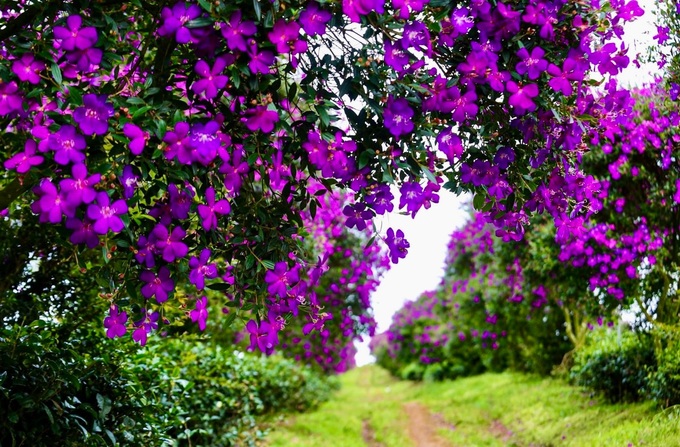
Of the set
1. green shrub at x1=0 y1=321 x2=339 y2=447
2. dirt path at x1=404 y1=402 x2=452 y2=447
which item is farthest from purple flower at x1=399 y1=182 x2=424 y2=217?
dirt path at x1=404 y1=402 x2=452 y2=447

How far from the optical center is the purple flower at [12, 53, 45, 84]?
8.43 ft

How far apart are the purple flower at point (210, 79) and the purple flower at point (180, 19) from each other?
0.44ft

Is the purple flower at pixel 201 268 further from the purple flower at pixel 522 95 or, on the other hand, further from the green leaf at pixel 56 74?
the purple flower at pixel 522 95

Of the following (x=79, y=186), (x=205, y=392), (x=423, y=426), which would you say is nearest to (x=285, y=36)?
(x=79, y=186)

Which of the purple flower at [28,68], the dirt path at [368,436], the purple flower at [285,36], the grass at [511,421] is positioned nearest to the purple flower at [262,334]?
the purple flower at [285,36]

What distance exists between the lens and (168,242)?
109 inches

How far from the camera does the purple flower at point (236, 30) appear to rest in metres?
2.51

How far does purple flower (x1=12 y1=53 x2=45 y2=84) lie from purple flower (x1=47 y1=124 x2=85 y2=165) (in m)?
0.33

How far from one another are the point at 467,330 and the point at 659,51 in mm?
15698

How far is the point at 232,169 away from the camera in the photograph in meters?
2.83

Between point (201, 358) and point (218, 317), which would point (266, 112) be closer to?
point (201, 358)

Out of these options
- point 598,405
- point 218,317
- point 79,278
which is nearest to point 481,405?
point 598,405

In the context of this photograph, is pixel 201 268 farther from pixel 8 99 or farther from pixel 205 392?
pixel 205 392

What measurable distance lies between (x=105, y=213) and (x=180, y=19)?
83cm
